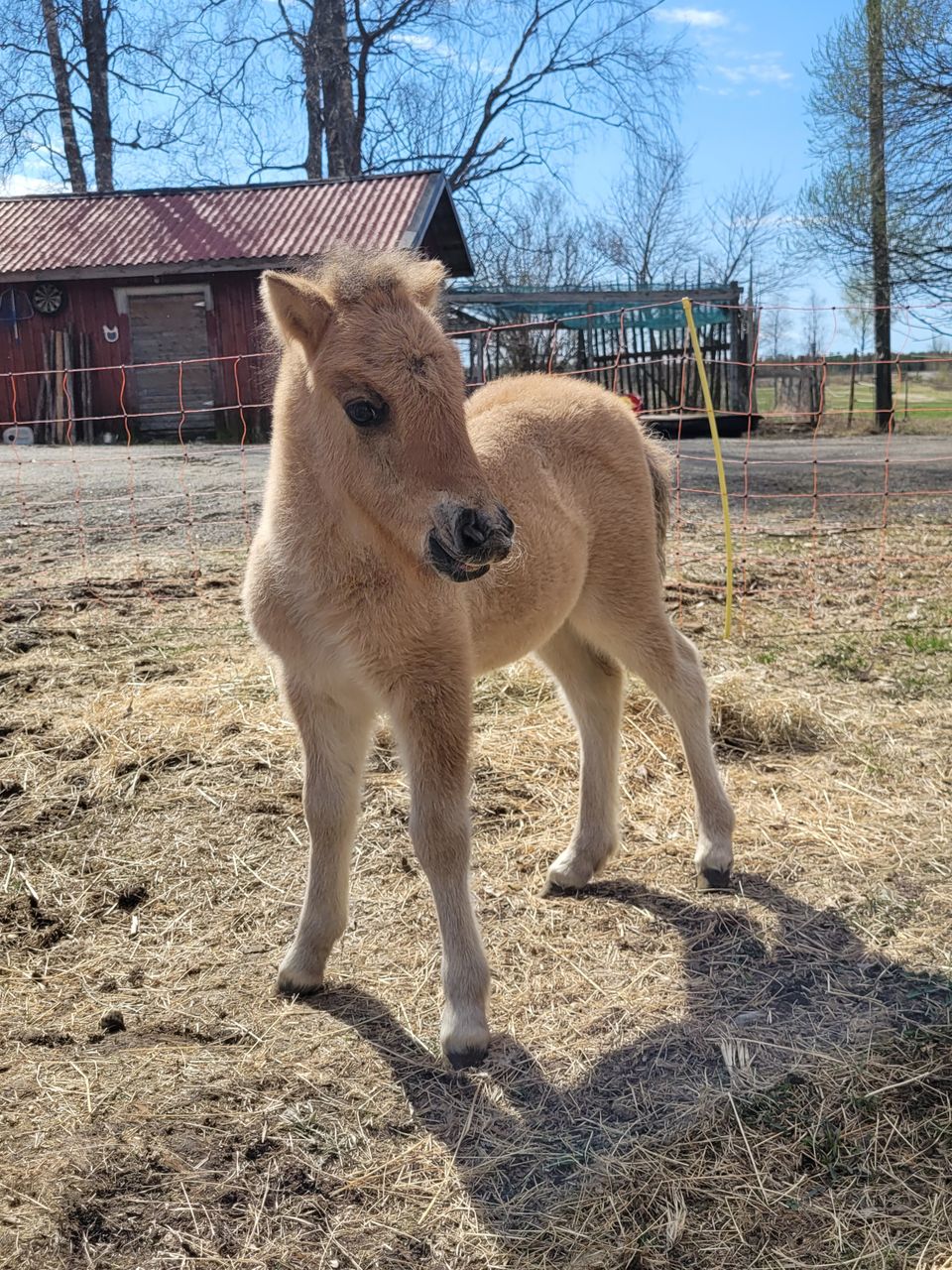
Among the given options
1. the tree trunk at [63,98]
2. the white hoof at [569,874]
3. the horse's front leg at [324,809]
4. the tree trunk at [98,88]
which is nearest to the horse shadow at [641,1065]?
the horse's front leg at [324,809]

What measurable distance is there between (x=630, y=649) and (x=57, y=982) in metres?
2.40

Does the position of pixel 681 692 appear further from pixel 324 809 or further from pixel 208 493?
pixel 208 493

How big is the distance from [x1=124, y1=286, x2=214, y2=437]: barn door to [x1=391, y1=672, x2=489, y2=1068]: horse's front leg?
19.0m

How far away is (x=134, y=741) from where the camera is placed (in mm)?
5141

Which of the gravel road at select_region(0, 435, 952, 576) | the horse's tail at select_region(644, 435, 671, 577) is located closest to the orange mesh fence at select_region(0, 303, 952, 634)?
the gravel road at select_region(0, 435, 952, 576)

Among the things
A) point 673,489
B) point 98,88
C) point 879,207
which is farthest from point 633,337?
point 98,88

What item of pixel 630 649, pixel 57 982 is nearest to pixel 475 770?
pixel 630 649

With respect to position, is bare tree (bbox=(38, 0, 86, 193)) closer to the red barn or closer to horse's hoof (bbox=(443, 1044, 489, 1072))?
the red barn

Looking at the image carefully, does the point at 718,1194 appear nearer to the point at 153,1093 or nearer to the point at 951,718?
the point at 153,1093

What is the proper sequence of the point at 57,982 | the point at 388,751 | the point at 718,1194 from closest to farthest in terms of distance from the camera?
the point at 718,1194 < the point at 57,982 < the point at 388,751

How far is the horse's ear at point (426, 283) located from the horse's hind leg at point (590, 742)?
1557 mm

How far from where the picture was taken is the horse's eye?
9.40ft

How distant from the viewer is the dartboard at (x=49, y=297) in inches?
840

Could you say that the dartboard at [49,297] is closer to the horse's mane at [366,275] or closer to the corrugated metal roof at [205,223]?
the corrugated metal roof at [205,223]
